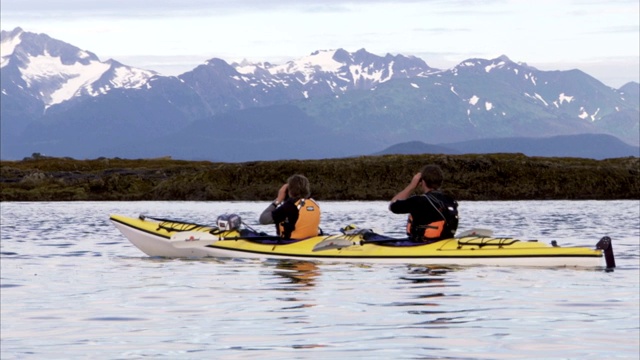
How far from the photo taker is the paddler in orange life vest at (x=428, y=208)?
24.2 metres

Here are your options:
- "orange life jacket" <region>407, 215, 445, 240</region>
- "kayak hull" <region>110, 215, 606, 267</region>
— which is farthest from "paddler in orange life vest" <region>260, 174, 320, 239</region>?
"orange life jacket" <region>407, 215, 445, 240</region>

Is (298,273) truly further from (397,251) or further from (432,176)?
(432,176)

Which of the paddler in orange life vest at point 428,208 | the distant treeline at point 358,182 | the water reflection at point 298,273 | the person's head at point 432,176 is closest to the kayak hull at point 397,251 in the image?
the water reflection at point 298,273

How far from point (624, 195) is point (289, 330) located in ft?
276

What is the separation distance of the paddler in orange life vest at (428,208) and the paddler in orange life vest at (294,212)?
199 cm

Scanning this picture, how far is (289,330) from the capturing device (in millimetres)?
15383

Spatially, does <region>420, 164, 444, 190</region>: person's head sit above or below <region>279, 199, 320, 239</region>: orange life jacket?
above

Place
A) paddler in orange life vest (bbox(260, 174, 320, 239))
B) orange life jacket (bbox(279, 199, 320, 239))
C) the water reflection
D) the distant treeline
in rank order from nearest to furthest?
the water reflection
paddler in orange life vest (bbox(260, 174, 320, 239))
orange life jacket (bbox(279, 199, 320, 239))
the distant treeline

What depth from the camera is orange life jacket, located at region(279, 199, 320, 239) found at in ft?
86.4

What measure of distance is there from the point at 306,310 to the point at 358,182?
261 ft

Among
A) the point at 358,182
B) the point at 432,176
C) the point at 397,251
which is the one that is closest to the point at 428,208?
the point at 432,176

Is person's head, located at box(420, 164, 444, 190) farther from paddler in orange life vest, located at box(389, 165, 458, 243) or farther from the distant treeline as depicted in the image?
the distant treeline

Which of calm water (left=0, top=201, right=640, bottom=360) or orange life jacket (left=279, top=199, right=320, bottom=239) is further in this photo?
orange life jacket (left=279, top=199, right=320, bottom=239)

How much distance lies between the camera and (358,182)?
3831 inches
